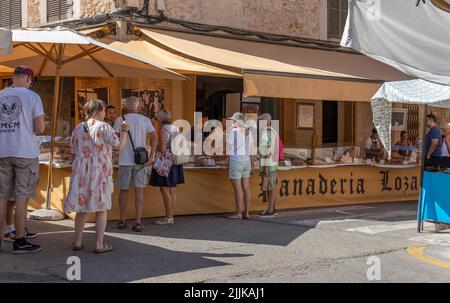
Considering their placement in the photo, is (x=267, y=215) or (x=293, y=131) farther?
(x=293, y=131)

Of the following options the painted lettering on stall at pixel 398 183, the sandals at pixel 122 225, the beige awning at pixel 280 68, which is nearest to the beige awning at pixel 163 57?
the beige awning at pixel 280 68

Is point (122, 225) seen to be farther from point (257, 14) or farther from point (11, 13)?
point (11, 13)

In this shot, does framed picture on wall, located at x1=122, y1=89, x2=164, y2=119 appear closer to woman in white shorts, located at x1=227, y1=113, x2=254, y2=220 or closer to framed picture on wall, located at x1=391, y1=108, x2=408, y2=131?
woman in white shorts, located at x1=227, y1=113, x2=254, y2=220

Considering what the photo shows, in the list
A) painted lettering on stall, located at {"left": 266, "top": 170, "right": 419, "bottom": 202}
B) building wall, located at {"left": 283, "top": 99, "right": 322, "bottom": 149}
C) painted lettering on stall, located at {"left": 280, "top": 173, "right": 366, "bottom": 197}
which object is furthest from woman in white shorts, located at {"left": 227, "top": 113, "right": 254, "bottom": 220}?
building wall, located at {"left": 283, "top": 99, "right": 322, "bottom": 149}

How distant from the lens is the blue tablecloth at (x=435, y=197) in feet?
29.4

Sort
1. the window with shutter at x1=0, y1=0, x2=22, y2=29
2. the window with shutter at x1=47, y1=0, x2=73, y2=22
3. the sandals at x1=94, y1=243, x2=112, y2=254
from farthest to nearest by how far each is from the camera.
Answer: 1. the window with shutter at x1=0, y1=0, x2=22, y2=29
2. the window with shutter at x1=47, y1=0, x2=73, y2=22
3. the sandals at x1=94, y1=243, x2=112, y2=254

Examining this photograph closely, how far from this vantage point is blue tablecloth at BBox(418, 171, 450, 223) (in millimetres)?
8953

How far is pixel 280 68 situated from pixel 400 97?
3.16m

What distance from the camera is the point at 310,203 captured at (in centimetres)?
1197

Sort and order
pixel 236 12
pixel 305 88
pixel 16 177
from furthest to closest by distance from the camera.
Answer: pixel 236 12 < pixel 305 88 < pixel 16 177

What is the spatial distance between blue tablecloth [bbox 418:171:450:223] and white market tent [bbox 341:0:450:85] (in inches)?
162

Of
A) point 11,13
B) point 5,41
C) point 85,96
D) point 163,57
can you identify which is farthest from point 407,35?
point 11,13

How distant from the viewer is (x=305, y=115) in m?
15.4

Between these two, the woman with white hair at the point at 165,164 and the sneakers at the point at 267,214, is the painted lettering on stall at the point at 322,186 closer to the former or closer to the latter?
the sneakers at the point at 267,214
